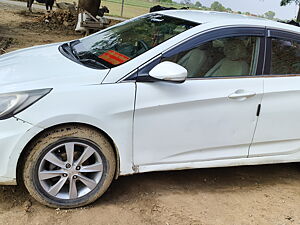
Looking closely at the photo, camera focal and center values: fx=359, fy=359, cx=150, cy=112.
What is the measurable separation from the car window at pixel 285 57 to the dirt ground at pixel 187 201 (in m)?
1.23

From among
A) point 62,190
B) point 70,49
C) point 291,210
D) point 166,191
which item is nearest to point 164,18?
point 70,49

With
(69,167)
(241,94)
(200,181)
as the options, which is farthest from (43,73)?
(200,181)

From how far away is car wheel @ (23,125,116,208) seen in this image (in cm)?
275

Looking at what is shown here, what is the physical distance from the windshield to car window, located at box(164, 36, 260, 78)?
10.0 inches

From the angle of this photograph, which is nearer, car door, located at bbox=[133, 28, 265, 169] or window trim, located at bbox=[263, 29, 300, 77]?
car door, located at bbox=[133, 28, 265, 169]

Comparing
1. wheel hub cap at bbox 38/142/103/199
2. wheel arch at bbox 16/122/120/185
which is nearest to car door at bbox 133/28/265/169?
wheel arch at bbox 16/122/120/185

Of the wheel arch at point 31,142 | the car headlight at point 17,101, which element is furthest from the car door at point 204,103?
the car headlight at point 17,101

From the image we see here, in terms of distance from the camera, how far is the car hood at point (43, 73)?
277cm

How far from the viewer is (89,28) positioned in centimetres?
1056

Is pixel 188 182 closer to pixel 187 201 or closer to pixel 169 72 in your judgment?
pixel 187 201

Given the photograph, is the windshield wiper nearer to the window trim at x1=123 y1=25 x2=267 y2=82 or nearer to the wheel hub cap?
the window trim at x1=123 y1=25 x2=267 y2=82

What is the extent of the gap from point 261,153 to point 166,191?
0.98 metres

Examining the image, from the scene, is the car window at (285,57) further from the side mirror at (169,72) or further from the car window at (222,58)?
the side mirror at (169,72)

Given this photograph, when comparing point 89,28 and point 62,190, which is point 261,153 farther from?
point 89,28
